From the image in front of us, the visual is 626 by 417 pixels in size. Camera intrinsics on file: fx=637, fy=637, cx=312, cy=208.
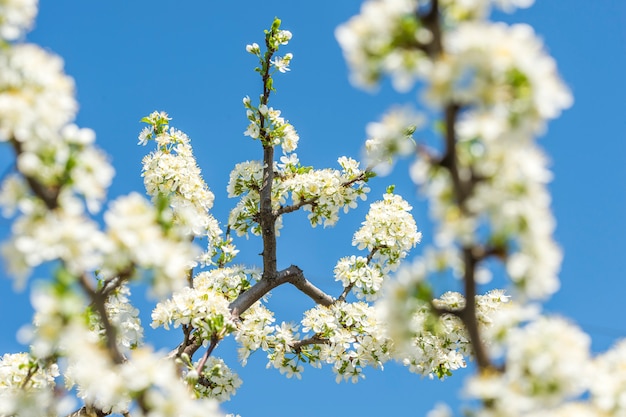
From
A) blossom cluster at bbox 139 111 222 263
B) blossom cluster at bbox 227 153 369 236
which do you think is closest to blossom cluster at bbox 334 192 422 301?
blossom cluster at bbox 227 153 369 236

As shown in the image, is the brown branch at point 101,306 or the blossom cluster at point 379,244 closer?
the brown branch at point 101,306

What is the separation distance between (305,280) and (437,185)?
16.0ft

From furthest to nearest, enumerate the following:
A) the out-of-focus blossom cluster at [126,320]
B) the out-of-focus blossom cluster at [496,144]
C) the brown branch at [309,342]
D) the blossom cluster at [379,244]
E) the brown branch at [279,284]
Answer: the blossom cluster at [379,244]
the brown branch at [309,342]
the brown branch at [279,284]
the out-of-focus blossom cluster at [126,320]
the out-of-focus blossom cluster at [496,144]

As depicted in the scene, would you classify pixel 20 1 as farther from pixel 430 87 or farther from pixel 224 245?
pixel 224 245

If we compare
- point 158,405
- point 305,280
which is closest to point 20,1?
point 158,405

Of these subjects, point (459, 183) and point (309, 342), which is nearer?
point (459, 183)

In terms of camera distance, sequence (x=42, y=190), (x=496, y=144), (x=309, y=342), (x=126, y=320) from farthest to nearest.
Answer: (x=309, y=342) < (x=126, y=320) < (x=42, y=190) < (x=496, y=144)

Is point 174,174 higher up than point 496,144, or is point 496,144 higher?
point 174,174

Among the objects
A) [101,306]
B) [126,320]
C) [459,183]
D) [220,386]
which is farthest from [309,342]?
[459,183]

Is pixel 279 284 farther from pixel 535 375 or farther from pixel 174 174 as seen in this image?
pixel 535 375

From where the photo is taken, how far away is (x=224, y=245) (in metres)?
7.41

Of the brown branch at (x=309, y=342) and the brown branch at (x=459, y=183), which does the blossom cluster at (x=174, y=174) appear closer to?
the brown branch at (x=309, y=342)

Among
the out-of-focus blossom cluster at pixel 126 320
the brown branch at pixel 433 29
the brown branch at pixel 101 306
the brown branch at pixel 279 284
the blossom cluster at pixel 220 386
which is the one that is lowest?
the brown branch at pixel 101 306

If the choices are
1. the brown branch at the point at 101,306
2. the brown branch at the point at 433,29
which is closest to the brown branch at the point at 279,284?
the brown branch at the point at 101,306
